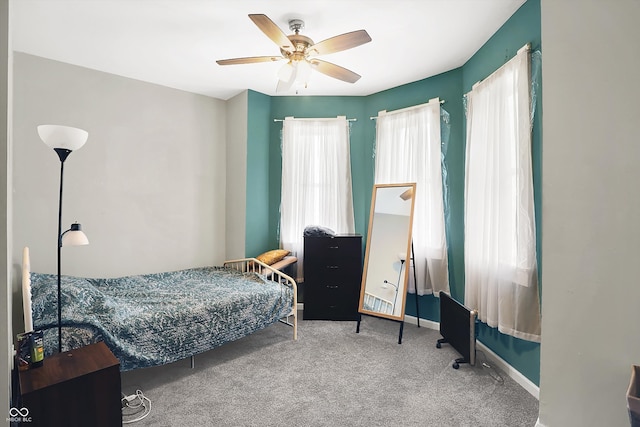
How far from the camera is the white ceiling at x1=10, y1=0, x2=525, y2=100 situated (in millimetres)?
2287

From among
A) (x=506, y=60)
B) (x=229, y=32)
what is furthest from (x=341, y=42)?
(x=506, y=60)

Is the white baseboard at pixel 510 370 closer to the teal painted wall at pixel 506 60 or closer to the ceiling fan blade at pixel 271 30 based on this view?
the teal painted wall at pixel 506 60

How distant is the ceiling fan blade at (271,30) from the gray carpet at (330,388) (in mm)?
2425

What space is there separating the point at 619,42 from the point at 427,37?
5.91ft

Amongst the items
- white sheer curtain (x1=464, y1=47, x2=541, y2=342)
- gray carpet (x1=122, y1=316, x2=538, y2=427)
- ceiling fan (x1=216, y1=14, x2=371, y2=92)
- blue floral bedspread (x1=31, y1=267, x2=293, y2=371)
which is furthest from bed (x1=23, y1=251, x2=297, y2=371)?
ceiling fan (x1=216, y1=14, x2=371, y2=92)

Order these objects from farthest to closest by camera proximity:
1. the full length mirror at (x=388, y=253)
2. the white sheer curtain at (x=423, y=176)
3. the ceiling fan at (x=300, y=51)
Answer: the white sheer curtain at (x=423, y=176) → the full length mirror at (x=388, y=253) → the ceiling fan at (x=300, y=51)

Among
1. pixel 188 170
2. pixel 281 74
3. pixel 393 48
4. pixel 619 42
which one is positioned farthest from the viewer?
pixel 188 170

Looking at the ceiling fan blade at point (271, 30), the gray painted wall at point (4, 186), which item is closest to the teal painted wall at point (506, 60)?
the ceiling fan blade at point (271, 30)

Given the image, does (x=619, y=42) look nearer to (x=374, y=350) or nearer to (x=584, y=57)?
(x=584, y=57)

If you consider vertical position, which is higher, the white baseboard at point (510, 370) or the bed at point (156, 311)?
the bed at point (156, 311)

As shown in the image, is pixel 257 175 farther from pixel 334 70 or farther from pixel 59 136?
pixel 59 136

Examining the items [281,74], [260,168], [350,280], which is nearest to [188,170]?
[260,168]

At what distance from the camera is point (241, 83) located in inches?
148

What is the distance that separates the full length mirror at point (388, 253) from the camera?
3.32m
